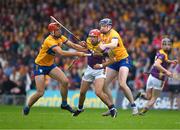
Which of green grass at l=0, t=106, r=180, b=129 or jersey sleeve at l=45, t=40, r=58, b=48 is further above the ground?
jersey sleeve at l=45, t=40, r=58, b=48

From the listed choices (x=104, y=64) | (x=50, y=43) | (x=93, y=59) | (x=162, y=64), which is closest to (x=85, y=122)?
(x=104, y=64)

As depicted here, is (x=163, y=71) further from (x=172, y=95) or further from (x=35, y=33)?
(x=35, y=33)

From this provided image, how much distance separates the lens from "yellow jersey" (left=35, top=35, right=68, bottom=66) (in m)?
22.3

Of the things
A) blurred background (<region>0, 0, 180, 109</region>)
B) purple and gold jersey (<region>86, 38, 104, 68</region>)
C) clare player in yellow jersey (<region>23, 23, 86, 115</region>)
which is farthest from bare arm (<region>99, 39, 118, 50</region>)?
blurred background (<region>0, 0, 180, 109</region>)

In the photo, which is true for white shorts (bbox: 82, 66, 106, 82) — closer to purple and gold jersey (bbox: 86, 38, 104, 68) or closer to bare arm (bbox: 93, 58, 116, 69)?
purple and gold jersey (bbox: 86, 38, 104, 68)

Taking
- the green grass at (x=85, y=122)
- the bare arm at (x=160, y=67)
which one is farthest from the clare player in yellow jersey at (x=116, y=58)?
the bare arm at (x=160, y=67)

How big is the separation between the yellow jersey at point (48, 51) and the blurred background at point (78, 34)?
8419 millimetres

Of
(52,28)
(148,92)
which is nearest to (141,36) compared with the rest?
(148,92)

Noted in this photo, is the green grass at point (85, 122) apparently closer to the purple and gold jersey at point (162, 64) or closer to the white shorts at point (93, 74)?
the white shorts at point (93, 74)

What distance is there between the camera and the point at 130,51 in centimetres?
3481

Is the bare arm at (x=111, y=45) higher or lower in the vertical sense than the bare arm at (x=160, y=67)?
higher

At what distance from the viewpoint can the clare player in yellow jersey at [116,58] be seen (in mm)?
22281

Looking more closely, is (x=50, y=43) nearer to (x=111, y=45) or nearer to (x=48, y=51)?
(x=48, y=51)

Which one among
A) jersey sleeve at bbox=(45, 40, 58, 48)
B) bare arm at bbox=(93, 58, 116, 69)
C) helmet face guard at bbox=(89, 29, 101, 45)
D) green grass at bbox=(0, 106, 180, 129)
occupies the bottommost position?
green grass at bbox=(0, 106, 180, 129)
